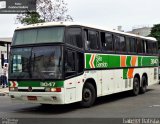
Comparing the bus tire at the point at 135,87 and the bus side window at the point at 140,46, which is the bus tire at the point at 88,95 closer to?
the bus tire at the point at 135,87

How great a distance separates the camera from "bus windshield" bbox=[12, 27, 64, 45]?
44.4 ft

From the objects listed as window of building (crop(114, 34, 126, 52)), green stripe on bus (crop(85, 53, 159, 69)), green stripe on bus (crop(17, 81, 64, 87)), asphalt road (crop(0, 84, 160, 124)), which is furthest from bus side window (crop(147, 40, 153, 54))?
green stripe on bus (crop(17, 81, 64, 87))

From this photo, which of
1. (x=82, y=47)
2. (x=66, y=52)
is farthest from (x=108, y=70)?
(x=66, y=52)

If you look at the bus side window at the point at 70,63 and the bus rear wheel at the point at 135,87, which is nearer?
the bus side window at the point at 70,63

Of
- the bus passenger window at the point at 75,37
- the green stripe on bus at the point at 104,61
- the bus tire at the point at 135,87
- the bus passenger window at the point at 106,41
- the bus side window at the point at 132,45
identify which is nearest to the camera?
the bus passenger window at the point at 75,37

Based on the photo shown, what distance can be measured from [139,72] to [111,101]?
3735 mm

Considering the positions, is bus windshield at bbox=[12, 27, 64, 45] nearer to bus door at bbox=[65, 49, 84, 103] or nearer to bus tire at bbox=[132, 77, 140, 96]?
bus door at bbox=[65, 49, 84, 103]

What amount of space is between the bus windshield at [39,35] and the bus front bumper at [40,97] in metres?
1.83

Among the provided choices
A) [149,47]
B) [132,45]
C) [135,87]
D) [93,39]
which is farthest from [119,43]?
[149,47]

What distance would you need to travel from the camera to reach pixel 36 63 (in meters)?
13.5

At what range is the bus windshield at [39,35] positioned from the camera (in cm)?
1354

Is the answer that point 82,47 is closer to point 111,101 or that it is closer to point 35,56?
point 35,56

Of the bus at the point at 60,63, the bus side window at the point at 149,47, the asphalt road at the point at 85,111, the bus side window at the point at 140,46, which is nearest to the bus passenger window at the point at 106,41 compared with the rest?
the bus at the point at 60,63

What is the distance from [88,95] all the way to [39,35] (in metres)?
3.00
